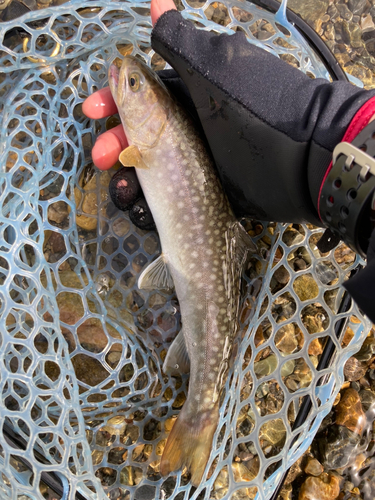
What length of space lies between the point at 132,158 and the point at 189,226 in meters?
0.45

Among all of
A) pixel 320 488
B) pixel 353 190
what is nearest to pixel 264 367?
pixel 320 488

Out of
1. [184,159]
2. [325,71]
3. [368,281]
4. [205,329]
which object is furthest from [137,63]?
[368,281]

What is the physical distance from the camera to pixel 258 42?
2281mm

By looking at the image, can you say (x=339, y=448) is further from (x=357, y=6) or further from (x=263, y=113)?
(x=357, y=6)

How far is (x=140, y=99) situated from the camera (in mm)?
1942

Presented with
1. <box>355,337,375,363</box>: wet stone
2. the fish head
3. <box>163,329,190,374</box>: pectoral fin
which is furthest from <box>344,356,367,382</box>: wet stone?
the fish head

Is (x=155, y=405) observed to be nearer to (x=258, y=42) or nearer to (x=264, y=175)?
(x=264, y=175)

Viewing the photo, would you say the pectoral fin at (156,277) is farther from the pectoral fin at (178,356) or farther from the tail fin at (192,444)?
the tail fin at (192,444)

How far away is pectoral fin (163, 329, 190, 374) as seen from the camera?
6.99 feet

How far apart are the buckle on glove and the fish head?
0.91m

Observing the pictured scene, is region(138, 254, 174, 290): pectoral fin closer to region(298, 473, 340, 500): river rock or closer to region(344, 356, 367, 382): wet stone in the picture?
region(344, 356, 367, 382): wet stone

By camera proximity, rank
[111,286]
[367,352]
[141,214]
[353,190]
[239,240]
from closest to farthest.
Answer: [353,190], [239,240], [141,214], [111,286], [367,352]

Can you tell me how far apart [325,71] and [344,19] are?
1084mm

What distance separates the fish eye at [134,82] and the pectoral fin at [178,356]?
1.30 metres
